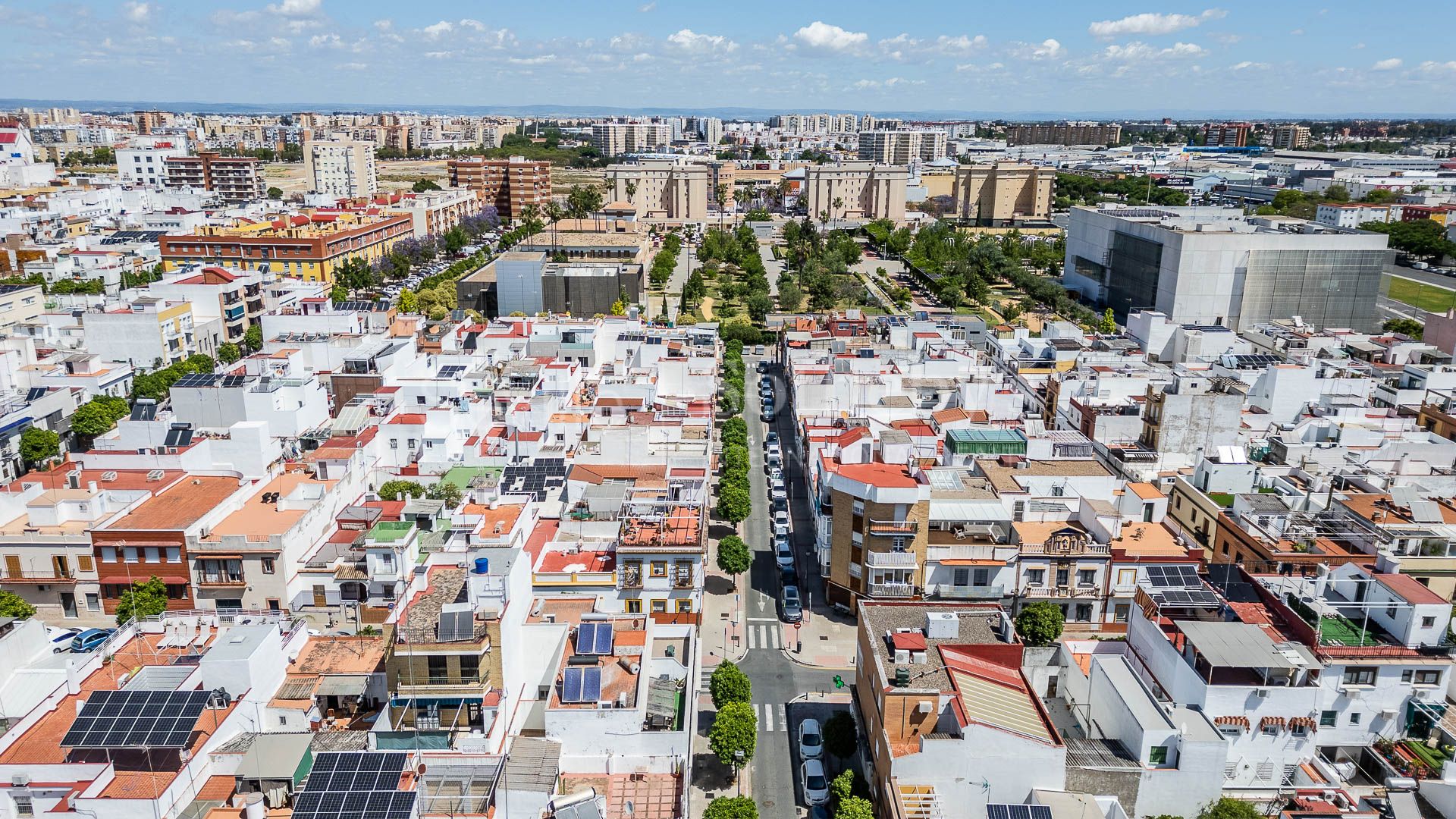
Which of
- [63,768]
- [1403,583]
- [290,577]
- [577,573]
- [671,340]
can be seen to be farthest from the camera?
[671,340]

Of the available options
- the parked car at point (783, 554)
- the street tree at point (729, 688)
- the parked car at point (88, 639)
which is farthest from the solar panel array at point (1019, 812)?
the parked car at point (88, 639)

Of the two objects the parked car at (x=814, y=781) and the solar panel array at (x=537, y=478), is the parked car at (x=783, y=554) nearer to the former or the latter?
the solar panel array at (x=537, y=478)

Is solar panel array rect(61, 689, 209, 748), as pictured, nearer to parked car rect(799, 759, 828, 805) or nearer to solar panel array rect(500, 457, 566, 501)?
solar panel array rect(500, 457, 566, 501)

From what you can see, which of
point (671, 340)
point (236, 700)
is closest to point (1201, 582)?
point (236, 700)

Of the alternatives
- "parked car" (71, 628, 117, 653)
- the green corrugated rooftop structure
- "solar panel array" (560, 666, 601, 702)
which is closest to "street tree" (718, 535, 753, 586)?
the green corrugated rooftop structure

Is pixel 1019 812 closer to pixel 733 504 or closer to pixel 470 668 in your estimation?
pixel 470 668

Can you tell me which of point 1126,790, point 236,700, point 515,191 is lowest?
point 1126,790

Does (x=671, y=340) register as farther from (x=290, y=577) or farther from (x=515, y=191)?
(x=515, y=191)
